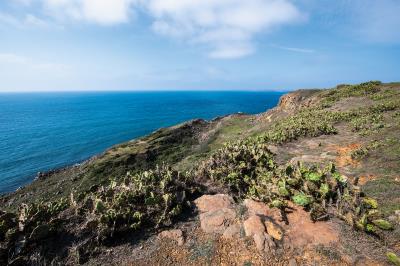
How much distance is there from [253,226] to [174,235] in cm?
281

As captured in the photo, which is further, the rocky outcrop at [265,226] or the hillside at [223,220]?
the rocky outcrop at [265,226]

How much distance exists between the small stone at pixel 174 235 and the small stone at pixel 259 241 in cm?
246

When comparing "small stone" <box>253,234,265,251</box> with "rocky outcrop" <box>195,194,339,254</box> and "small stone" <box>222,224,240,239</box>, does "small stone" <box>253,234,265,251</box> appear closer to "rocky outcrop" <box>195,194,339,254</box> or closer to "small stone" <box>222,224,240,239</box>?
"rocky outcrop" <box>195,194,339,254</box>

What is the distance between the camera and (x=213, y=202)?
1123 centimetres

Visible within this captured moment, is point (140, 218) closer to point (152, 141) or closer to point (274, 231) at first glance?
point (274, 231)

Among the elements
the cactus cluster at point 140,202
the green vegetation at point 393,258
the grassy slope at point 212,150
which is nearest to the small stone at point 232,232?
the cactus cluster at point 140,202

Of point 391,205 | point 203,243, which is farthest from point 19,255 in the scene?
point 391,205

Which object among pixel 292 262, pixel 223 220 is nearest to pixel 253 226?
pixel 223 220

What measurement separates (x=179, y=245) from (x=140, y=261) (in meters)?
1.36

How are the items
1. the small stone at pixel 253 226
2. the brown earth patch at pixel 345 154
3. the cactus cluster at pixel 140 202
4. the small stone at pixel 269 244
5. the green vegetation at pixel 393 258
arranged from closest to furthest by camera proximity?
the green vegetation at pixel 393 258, the small stone at pixel 269 244, the small stone at pixel 253 226, the cactus cluster at pixel 140 202, the brown earth patch at pixel 345 154

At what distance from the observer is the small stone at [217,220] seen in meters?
9.65

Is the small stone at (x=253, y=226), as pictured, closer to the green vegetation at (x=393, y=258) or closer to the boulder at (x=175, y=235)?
the boulder at (x=175, y=235)

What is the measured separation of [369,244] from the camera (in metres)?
8.58

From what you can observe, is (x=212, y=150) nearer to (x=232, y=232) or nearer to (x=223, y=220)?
(x=223, y=220)
